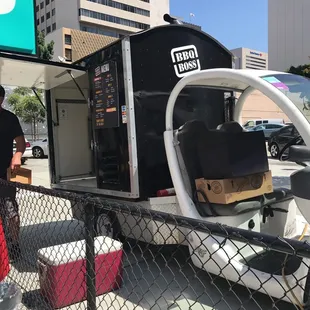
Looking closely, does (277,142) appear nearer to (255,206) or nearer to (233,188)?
(255,206)

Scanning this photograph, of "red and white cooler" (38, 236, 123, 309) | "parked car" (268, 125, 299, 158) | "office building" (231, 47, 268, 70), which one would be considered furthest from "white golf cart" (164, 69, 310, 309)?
"office building" (231, 47, 268, 70)

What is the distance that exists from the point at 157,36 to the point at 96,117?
125 centimetres

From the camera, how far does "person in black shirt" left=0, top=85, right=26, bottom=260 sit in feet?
13.8

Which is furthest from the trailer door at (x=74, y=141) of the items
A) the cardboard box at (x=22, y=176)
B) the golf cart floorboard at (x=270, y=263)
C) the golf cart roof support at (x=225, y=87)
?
the golf cart floorboard at (x=270, y=263)

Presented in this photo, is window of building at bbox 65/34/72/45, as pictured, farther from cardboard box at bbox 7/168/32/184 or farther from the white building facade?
cardboard box at bbox 7/168/32/184

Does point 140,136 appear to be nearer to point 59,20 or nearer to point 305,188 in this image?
point 305,188

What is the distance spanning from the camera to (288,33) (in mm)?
82812

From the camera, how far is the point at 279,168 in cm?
1299

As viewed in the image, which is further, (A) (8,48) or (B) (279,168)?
(B) (279,168)

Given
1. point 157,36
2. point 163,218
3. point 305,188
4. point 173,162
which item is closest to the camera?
point 163,218

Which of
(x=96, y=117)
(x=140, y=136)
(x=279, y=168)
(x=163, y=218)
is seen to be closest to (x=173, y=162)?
(x=140, y=136)

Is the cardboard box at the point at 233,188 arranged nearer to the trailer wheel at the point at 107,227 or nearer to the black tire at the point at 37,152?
the trailer wheel at the point at 107,227

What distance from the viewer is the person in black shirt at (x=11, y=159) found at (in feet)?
13.8

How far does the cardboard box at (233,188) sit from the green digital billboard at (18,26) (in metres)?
2.46
